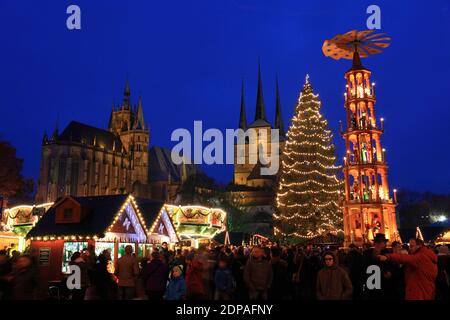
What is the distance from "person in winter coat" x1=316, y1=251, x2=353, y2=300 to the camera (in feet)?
22.7

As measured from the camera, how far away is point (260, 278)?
9.03 meters

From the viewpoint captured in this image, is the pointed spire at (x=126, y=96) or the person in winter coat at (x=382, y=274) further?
the pointed spire at (x=126, y=96)

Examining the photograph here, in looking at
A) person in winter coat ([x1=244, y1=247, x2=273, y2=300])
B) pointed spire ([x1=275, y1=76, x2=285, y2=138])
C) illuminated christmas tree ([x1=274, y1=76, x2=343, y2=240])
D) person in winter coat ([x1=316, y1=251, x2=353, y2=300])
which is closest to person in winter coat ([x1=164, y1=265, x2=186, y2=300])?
person in winter coat ([x1=244, y1=247, x2=273, y2=300])

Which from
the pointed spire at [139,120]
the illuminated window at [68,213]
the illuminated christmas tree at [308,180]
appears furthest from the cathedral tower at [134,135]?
the illuminated window at [68,213]

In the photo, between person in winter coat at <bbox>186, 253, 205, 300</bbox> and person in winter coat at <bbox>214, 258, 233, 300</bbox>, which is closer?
person in winter coat at <bbox>186, 253, 205, 300</bbox>

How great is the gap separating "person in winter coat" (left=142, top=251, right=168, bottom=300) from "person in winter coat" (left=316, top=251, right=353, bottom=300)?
4.07 m

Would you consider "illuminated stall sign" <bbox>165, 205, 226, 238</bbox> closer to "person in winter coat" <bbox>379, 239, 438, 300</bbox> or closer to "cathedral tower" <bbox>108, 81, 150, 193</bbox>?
"person in winter coat" <bbox>379, 239, 438, 300</bbox>

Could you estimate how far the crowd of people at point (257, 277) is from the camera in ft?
23.1

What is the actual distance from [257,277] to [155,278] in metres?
2.36

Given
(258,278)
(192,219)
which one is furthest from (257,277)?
(192,219)

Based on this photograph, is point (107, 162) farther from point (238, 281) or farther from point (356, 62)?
point (238, 281)

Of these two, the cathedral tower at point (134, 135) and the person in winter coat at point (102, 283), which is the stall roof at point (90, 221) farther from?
the cathedral tower at point (134, 135)

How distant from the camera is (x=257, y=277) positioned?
9.05 m
